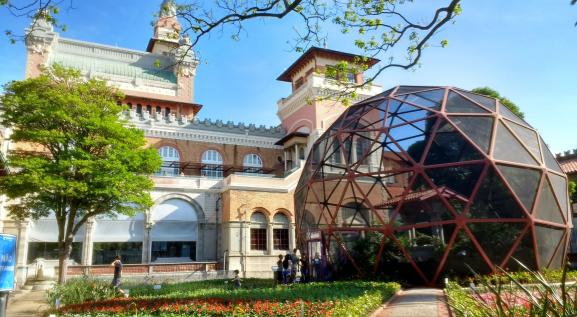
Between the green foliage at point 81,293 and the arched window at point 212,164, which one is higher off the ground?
the arched window at point 212,164

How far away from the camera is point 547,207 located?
1242 centimetres

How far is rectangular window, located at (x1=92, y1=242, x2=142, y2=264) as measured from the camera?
89.2 ft

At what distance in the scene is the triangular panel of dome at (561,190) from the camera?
42.6 feet

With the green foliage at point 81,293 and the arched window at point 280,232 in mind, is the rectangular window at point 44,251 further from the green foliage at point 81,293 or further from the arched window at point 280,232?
the green foliage at point 81,293

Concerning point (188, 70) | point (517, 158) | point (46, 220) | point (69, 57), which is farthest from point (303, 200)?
point (69, 57)

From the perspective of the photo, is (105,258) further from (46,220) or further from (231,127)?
(231,127)

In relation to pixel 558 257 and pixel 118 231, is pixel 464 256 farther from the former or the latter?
pixel 118 231

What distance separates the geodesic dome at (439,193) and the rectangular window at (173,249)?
1658 cm

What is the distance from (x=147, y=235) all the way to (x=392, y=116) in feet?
64.6

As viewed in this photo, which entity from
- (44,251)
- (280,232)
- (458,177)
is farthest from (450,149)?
(44,251)

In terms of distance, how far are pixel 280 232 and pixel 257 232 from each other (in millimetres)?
1710

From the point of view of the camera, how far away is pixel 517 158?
12461 millimetres

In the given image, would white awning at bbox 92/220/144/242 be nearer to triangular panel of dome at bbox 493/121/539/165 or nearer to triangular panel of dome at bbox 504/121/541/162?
triangular panel of dome at bbox 493/121/539/165

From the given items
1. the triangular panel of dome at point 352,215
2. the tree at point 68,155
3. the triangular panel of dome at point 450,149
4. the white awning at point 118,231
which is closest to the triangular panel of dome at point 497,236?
the triangular panel of dome at point 450,149
